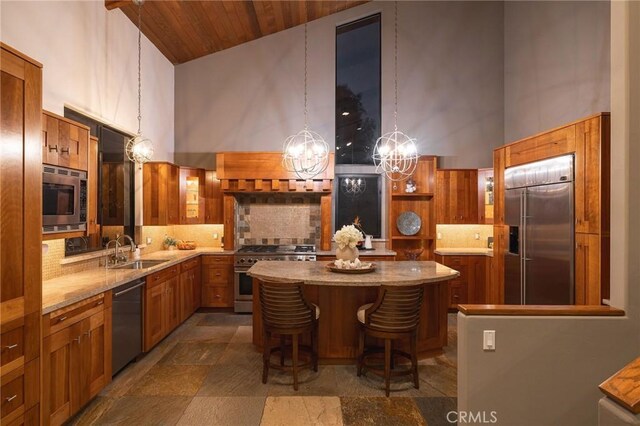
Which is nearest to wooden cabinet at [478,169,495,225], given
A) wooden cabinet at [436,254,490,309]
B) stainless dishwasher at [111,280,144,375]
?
wooden cabinet at [436,254,490,309]

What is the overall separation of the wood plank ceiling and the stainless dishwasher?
10.7ft

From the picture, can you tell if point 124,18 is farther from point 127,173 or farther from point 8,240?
point 8,240

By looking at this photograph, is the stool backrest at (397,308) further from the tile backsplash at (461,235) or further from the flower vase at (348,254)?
the tile backsplash at (461,235)

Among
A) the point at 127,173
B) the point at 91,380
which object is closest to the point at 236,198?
the point at 127,173

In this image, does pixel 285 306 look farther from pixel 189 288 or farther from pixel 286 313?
pixel 189 288

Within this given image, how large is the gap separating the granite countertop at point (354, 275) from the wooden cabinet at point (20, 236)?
170 cm

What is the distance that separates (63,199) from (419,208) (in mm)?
4930

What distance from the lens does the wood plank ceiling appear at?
4648mm

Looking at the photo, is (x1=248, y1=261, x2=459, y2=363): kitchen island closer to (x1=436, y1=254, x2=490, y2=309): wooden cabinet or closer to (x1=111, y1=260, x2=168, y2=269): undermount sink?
(x1=111, y1=260, x2=168, y2=269): undermount sink

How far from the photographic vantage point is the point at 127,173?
4.90 m

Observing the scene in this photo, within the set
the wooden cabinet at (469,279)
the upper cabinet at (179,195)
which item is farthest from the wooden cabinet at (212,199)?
the wooden cabinet at (469,279)

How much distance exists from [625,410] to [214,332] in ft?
14.3

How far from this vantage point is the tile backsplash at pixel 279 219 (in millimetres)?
6180

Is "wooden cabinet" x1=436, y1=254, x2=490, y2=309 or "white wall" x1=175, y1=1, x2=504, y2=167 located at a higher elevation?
"white wall" x1=175, y1=1, x2=504, y2=167
